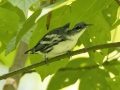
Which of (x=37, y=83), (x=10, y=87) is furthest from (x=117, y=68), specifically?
(x=37, y=83)

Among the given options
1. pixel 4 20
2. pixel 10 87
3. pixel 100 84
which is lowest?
pixel 100 84

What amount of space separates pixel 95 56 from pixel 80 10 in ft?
0.86

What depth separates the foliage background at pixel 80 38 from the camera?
1.75ft

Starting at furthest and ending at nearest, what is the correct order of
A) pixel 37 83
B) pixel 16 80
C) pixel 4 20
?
1. pixel 37 83
2. pixel 16 80
3. pixel 4 20

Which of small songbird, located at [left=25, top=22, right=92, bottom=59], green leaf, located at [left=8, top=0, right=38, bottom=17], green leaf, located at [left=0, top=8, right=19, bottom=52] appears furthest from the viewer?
small songbird, located at [left=25, top=22, right=92, bottom=59]

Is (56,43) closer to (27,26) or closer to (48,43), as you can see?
(48,43)

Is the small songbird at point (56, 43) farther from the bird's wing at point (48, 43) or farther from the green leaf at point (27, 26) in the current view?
the green leaf at point (27, 26)

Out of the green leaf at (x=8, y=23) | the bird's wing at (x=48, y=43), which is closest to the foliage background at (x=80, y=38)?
the green leaf at (x=8, y=23)

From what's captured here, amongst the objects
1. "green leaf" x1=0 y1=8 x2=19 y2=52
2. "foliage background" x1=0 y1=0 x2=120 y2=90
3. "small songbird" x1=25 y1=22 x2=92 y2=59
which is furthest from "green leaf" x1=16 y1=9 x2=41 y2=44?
"small songbird" x1=25 y1=22 x2=92 y2=59

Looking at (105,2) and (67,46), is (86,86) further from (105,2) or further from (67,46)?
(105,2)

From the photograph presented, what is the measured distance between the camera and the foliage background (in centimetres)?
53

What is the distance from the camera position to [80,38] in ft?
2.52

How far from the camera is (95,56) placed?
2.52ft

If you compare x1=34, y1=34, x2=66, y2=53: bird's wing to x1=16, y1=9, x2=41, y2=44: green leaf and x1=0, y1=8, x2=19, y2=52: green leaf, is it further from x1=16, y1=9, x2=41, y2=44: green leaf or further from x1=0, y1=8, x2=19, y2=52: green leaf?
x1=16, y1=9, x2=41, y2=44: green leaf
